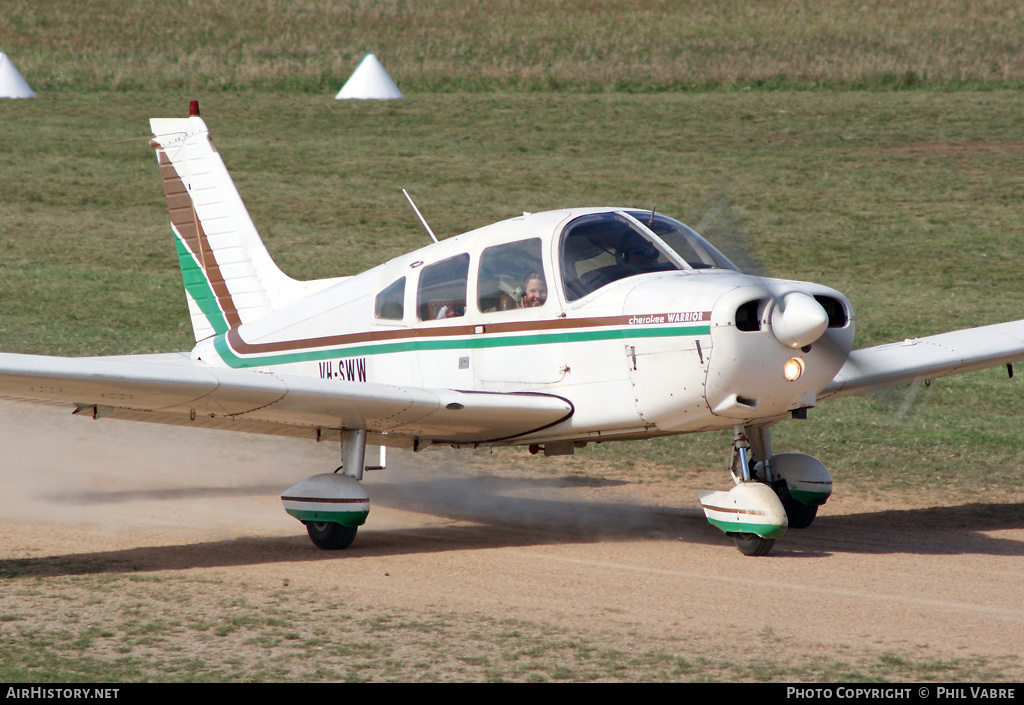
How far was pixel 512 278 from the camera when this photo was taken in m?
9.88

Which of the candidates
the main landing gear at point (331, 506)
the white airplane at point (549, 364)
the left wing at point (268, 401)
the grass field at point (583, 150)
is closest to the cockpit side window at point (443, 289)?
the white airplane at point (549, 364)

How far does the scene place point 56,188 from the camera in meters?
28.9

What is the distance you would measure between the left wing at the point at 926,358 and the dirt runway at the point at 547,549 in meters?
1.29

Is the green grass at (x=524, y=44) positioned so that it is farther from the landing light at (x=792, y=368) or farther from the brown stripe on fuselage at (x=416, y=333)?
the landing light at (x=792, y=368)

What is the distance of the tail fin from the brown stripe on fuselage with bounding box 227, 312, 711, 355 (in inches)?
18.9

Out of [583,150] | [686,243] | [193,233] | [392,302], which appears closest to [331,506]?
[392,302]

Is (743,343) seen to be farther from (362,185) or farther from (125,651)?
(362,185)

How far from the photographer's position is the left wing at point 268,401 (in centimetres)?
854

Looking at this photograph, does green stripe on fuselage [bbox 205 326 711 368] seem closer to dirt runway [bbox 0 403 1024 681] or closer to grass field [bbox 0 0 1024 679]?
grass field [bbox 0 0 1024 679]

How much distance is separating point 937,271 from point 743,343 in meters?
15.0

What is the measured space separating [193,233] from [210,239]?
0.72 feet

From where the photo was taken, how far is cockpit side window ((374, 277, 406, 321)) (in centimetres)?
1059

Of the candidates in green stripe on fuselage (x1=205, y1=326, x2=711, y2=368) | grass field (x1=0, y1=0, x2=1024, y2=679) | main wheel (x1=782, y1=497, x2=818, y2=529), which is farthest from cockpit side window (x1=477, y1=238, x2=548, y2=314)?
main wheel (x1=782, y1=497, x2=818, y2=529)

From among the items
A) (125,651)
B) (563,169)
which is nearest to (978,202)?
(563,169)
